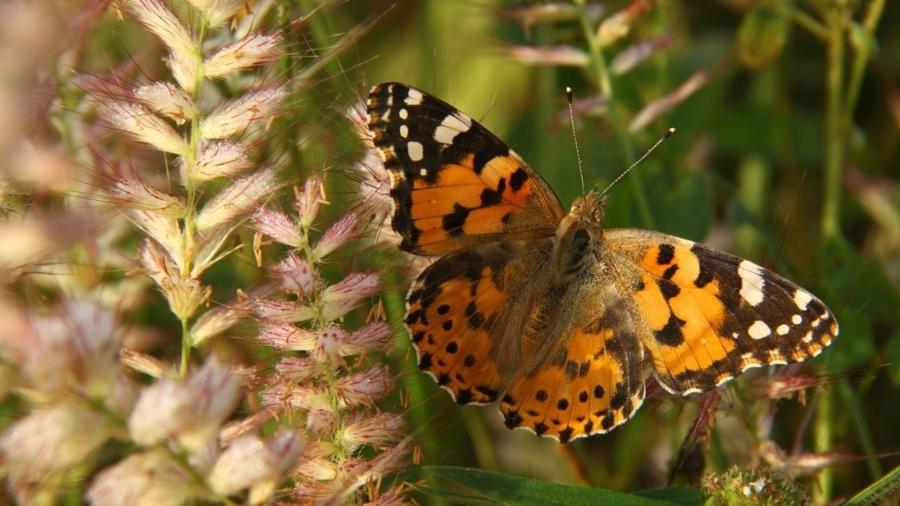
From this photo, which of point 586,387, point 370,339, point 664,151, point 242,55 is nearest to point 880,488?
point 586,387

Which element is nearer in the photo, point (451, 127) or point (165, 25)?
point (165, 25)

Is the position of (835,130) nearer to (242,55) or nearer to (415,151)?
(415,151)

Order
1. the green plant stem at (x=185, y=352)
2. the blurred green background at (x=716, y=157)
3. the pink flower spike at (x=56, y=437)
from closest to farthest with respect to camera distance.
→ 1. the pink flower spike at (x=56, y=437)
2. the green plant stem at (x=185, y=352)
3. the blurred green background at (x=716, y=157)

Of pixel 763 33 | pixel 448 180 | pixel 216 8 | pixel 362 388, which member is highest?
pixel 216 8

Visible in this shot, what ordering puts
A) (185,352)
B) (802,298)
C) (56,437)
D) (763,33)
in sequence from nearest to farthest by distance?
(56,437) → (185,352) → (802,298) → (763,33)

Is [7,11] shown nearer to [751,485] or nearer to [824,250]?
[751,485]

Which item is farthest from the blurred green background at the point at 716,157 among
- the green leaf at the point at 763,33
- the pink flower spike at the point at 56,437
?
the pink flower spike at the point at 56,437

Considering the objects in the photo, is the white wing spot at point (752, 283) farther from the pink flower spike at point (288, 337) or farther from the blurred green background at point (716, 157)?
the pink flower spike at point (288, 337)
